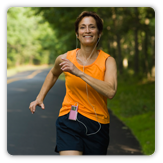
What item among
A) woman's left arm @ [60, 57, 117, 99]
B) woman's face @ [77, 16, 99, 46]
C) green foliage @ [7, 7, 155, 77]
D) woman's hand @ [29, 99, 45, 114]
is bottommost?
woman's hand @ [29, 99, 45, 114]

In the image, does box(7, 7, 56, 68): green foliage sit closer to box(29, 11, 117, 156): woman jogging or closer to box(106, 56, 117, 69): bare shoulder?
box(29, 11, 117, 156): woman jogging

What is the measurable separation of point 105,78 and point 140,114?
7.55m

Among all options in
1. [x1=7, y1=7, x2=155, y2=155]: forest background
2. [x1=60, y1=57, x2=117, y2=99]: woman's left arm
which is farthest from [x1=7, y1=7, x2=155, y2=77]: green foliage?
[x1=60, y1=57, x2=117, y2=99]: woman's left arm

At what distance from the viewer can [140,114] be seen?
Answer: 33.8 ft

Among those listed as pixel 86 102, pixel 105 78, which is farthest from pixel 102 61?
pixel 86 102

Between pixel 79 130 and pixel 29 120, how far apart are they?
6.44 metres

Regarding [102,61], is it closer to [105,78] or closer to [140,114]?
[105,78]

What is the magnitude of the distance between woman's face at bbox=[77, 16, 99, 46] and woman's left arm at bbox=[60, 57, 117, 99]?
263mm

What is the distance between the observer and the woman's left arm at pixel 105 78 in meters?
2.79

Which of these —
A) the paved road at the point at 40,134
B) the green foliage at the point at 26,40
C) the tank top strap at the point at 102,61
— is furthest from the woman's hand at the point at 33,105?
the green foliage at the point at 26,40

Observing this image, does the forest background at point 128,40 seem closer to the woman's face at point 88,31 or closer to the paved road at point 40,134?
the paved road at point 40,134

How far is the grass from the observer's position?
24.0 feet

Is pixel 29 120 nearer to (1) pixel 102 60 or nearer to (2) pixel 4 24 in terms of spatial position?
(2) pixel 4 24

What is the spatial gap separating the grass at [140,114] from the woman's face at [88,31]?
3.69 m
